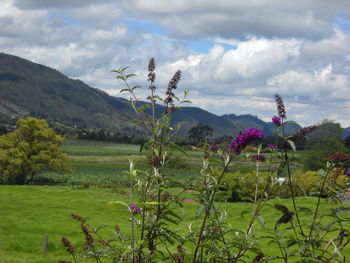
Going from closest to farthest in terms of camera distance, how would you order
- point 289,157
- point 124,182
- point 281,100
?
1. point 281,100
2. point 289,157
3. point 124,182

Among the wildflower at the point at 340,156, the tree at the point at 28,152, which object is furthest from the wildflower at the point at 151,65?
the tree at the point at 28,152

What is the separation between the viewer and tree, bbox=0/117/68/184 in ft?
216

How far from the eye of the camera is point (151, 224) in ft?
14.5

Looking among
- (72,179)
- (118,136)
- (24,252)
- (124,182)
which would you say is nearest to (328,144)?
(124,182)

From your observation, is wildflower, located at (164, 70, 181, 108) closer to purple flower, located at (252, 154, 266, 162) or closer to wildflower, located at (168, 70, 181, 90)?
wildflower, located at (168, 70, 181, 90)

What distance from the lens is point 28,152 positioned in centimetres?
6706

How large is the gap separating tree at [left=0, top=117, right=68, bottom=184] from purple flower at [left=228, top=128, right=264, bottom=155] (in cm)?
6493

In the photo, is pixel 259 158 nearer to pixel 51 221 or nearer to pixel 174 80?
pixel 174 80

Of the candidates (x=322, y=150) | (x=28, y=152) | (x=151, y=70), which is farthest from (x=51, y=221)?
(x=322, y=150)

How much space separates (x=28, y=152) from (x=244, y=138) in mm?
67518

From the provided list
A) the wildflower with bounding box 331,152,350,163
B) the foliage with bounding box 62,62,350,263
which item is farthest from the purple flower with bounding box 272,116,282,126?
the wildflower with bounding box 331,152,350,163

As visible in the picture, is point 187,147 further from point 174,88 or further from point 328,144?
point 328,144

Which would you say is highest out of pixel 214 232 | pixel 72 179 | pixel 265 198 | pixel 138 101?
pixel 138 101

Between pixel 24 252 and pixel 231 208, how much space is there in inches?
767
